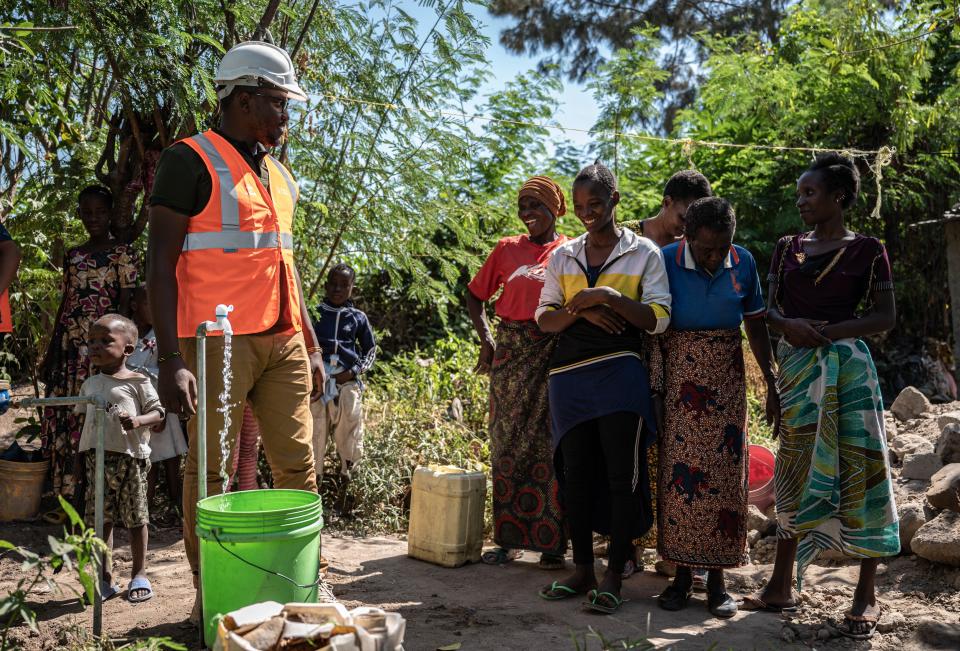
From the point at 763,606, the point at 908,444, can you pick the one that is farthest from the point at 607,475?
the point at 908,444

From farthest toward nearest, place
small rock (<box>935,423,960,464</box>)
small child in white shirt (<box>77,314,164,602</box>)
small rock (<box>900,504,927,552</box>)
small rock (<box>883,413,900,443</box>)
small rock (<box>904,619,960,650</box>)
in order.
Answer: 1. small rock (<box>883,413,900,443</box>)
2. small rock (<box>935,423,960,464</box>)
3. small rock (<box>900,504,927,552</box>)
4. small child in white shirt (<box>77,314,164,602</box>)
5. small rock (<box>904,619,960,650</box>)

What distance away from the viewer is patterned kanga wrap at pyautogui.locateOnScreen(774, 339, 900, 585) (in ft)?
11.7

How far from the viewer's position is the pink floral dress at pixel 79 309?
4.88 meters

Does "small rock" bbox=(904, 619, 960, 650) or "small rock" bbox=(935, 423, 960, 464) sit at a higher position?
"small rock" bbox=(935, 423, 960, 464)

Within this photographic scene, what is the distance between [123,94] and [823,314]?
3.90 m

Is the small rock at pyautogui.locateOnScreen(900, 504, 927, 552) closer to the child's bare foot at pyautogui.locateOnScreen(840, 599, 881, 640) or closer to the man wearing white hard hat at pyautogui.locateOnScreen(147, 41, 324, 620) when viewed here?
the child's bare foot at pyautogui.locateOnScreen(840, 599, 881, 640)

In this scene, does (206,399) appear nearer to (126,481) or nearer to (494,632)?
(126,481)

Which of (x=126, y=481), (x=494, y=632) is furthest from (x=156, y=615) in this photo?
(x=494, y=632)

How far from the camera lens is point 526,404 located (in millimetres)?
4484

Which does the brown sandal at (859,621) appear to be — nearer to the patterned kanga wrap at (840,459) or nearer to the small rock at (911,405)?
the patterned kanga wrap at (840,459)

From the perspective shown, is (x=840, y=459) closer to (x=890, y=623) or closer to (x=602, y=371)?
(x=890, y=623)

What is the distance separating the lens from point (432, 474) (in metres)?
4.66

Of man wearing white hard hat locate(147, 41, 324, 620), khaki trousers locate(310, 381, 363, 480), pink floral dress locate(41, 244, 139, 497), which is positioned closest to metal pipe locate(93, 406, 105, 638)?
man wearing white hard hat locate(147, 41, 324, 620)

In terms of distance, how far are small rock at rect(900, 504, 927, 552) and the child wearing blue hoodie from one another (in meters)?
3.35
